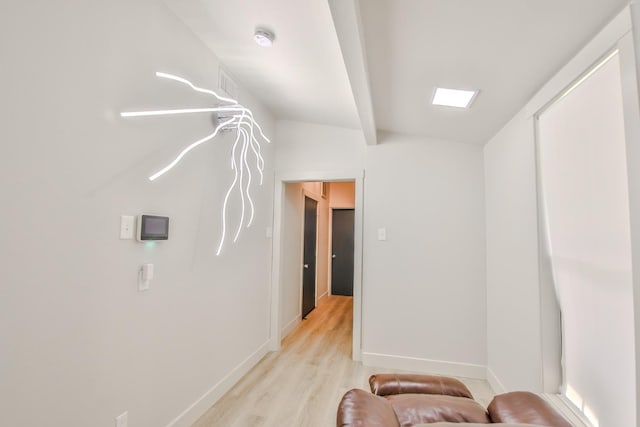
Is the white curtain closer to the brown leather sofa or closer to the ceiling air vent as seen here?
the brown leather sofa

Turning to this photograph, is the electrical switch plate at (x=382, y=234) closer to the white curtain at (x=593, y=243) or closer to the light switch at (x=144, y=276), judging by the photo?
the white curtain at (x=593, y=243)

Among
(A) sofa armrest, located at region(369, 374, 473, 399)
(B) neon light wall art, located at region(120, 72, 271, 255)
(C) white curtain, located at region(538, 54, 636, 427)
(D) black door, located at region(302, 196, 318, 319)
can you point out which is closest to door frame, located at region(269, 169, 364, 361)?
(B) neon light wall art, located at region(120, 72, 271, 255)

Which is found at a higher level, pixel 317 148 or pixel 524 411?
pixel 317 148

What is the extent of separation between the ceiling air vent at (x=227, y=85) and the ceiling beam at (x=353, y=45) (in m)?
1.10

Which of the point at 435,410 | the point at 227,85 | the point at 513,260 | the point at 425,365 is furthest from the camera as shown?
the point at 425,365

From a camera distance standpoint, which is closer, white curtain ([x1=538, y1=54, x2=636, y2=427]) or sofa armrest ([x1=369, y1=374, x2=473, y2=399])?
white curtain ([x1=538, y1=54, x2=636, y2=427])

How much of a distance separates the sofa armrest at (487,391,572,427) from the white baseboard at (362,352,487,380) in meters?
1.92

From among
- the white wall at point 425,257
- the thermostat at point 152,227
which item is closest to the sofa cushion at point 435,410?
the thermostat at point 152,227

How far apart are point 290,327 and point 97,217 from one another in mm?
3133

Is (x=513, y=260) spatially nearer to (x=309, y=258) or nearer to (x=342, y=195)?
(x=309, y=258)

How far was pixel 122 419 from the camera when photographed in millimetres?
1587

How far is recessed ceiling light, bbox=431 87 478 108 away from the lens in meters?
2.14

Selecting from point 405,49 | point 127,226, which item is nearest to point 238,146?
point 127,226

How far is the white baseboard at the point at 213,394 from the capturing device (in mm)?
2057
